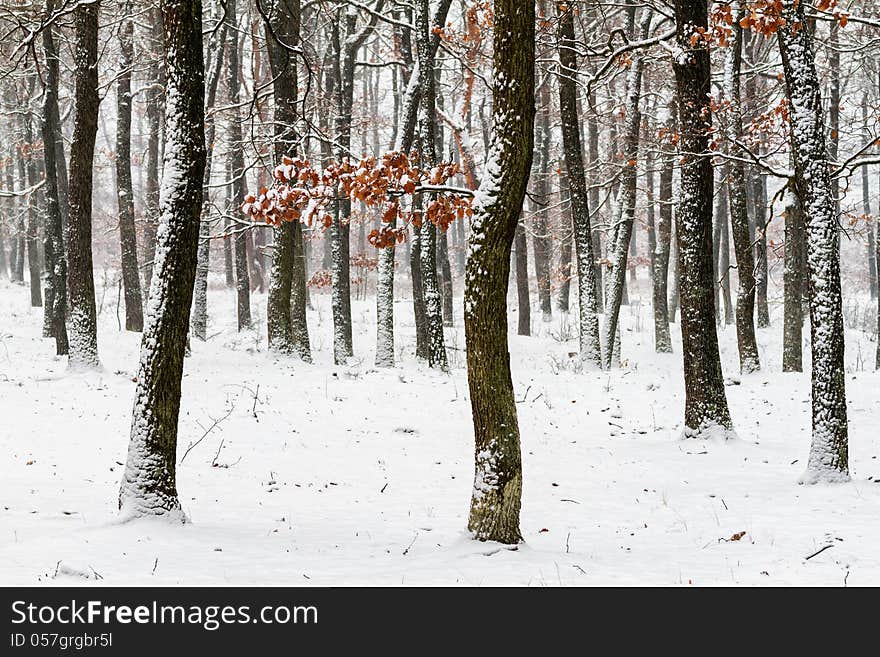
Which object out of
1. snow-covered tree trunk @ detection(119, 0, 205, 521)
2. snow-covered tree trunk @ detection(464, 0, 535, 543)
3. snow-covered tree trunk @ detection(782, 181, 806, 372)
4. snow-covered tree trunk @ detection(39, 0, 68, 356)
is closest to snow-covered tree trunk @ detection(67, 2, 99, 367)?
snow-covered tree trunk @ detection(39, 0, 68, 356)

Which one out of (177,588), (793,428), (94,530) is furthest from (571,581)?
(793,428)

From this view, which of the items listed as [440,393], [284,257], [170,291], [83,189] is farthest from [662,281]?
[170,291]

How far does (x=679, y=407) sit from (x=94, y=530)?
1003 centimetres

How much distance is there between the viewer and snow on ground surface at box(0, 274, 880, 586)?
553 cm

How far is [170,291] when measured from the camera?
20.7 ft

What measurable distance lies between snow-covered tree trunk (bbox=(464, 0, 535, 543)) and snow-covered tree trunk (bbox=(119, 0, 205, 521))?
8.29 ft

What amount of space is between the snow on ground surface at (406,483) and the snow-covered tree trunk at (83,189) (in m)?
0.76

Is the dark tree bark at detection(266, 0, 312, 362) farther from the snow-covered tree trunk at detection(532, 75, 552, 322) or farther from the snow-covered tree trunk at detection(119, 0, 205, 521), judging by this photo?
the snow-covered tree trunk at detection(532, 75, 552, 322)

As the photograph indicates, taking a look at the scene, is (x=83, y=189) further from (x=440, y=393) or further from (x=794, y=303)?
→ (x=794, y=303)

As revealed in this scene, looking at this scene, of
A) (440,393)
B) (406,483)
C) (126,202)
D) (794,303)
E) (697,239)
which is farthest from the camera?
(126,202)

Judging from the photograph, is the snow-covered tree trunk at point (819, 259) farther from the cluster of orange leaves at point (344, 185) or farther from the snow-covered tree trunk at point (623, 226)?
the snow-covered tree trunk at point (623, 226)

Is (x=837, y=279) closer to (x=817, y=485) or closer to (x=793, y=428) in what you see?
(x=817, y=485)

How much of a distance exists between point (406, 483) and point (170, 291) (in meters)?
3.96

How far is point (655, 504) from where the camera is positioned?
315 inches
